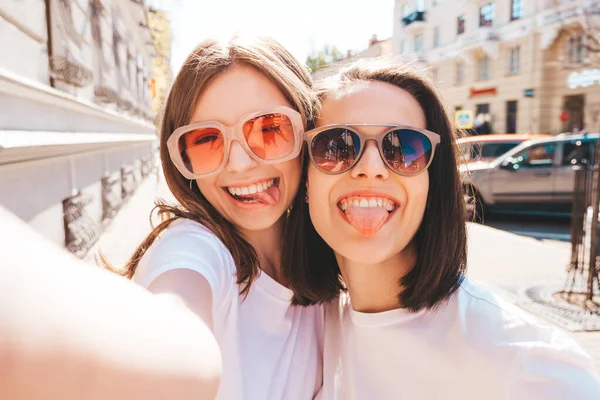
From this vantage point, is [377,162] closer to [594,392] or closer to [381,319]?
[381,319]

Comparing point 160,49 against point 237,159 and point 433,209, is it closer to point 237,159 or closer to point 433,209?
point 237,159

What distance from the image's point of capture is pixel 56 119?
11.2 feet

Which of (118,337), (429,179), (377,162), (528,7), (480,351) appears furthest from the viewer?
(528,7)

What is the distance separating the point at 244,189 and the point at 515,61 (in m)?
26.5

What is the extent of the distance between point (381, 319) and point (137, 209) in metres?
8.15

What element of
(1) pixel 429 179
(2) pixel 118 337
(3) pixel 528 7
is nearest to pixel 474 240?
(1) pixel 429 179

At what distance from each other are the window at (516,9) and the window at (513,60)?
162 centimetres

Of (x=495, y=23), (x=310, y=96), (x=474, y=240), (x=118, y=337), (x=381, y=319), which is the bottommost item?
(x=474, y=240)

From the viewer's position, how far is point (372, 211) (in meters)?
1.30

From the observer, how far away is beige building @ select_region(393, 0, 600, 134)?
20516 mm

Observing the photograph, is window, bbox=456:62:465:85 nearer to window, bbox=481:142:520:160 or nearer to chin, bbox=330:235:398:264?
window, bbox=481:142:520:160

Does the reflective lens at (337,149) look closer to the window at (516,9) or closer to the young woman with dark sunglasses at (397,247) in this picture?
the young woman with dark sunglasses at (397,247)

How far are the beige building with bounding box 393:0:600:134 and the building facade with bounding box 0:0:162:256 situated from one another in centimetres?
1718

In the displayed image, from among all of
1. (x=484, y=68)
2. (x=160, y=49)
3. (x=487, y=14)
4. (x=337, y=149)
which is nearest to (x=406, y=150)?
(x=337, y=149)
